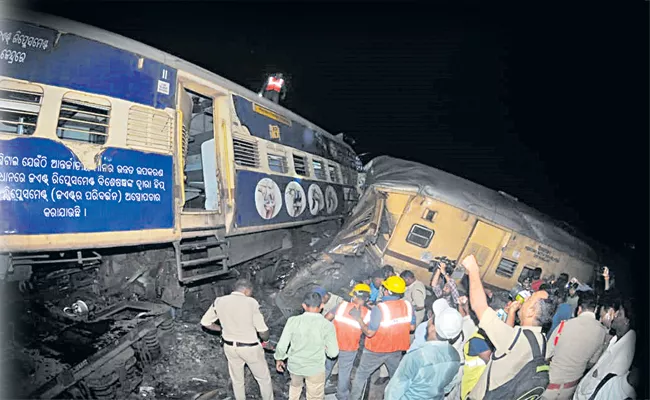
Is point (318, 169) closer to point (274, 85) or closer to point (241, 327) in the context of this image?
point (274, 85)

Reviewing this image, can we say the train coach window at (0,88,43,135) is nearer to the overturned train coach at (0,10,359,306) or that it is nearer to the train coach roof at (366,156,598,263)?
the overturned train coach at (0,10,359,306)

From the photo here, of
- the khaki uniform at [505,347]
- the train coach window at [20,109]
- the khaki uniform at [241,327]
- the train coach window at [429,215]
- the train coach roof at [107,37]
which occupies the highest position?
the train coach roof at [107,37]

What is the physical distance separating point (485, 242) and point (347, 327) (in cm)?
385

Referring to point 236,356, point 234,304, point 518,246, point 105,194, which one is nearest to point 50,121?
point 105,194

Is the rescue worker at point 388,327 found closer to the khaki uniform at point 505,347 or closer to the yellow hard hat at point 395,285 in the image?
the yellow hard hat at point 395,285

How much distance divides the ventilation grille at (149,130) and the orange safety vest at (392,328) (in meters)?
3.06

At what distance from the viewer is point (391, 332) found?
436 centimetres

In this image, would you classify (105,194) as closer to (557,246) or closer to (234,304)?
(234,304)

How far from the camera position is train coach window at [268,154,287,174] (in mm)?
7102

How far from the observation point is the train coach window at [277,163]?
710 centimetres

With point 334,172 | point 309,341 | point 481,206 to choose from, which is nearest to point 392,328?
point 309,341

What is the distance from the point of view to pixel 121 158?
4.41 metres

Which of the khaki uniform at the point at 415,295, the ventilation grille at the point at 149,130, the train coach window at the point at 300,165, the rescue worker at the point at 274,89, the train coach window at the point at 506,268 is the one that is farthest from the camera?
the rescue worker at the point at 274,89

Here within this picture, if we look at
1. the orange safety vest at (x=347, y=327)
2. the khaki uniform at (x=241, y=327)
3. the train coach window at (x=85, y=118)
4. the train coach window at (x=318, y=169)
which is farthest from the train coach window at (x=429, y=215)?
the train coach window at (x=85, y=118)
